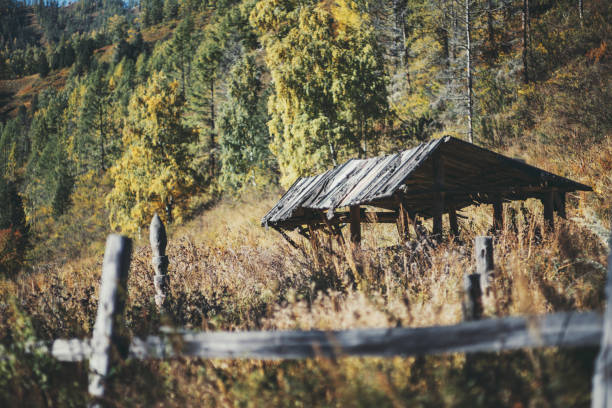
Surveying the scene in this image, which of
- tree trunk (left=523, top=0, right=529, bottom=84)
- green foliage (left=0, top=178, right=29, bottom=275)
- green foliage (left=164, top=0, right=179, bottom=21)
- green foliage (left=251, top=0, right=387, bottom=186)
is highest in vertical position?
green foliage (left=164, top=0, right=179, bottom=21)

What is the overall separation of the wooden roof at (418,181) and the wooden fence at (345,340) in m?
2.83

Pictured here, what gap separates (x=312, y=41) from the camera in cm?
→ 1512

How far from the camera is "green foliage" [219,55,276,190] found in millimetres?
27188

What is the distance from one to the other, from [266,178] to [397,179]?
2227 cm

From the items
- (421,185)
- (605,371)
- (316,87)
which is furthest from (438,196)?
(316,87)

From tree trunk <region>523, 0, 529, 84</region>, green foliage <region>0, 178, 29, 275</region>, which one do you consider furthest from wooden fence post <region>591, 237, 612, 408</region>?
green foliage <region>0, 178, 29, 275</region>

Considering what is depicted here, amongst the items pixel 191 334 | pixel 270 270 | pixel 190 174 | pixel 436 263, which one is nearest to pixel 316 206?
pixel 270 270

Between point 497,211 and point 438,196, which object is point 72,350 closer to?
point 438,196

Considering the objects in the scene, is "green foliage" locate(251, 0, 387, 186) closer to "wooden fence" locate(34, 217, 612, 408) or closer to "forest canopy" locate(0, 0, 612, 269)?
"forest canopy" locate(0, 0, 612, 269)

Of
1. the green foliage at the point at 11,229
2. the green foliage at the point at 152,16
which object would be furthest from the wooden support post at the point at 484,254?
the green foliage at the point at 152,16

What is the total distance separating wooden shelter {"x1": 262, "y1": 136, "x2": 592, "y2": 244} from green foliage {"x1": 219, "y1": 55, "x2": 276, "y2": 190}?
1850 cm

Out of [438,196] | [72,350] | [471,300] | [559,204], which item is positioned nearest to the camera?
[471,300]

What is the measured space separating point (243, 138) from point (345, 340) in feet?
87.0

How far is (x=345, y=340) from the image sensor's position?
2.14 metres
